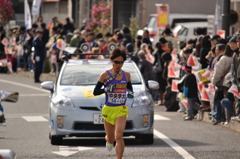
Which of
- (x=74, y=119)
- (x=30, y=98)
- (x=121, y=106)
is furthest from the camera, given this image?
(x=30, y=98)

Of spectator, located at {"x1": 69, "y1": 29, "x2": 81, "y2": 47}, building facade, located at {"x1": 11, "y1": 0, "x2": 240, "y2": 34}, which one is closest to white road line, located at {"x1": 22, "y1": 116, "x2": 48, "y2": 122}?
spectator, located at {"x1": 69, "y1": 29, "x2": 81, "y2": 47}

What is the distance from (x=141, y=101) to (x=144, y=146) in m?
0.76

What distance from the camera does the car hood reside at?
14398 millimetres

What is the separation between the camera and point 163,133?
53.9 ft

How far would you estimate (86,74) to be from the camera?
1558 cm

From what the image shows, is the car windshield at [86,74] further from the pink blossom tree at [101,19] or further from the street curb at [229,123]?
the pink blossom tree at [101,19]

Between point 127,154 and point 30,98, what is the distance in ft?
42.9

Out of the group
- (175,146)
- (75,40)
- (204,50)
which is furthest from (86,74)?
(75,40)

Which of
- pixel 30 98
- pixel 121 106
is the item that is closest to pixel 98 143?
pixel 121 106

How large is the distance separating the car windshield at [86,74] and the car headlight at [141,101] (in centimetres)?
78

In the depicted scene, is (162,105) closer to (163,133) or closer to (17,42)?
(163,133)

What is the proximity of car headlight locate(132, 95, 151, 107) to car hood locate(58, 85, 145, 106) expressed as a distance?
12cm

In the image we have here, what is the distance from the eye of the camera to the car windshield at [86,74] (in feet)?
50.5

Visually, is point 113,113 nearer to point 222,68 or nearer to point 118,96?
point 118,96
